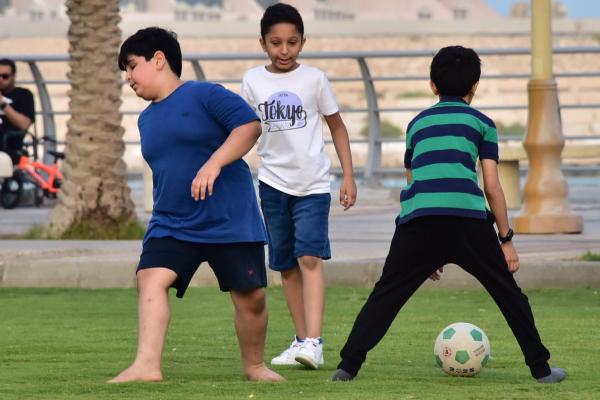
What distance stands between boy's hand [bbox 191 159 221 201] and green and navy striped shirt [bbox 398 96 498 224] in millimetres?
798

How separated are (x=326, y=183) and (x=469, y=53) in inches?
41.5

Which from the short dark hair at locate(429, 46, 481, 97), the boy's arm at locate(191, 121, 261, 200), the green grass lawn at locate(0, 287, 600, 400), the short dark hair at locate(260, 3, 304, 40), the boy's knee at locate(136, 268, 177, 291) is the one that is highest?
the short dark hair at locate(260, 3, 304, 40)

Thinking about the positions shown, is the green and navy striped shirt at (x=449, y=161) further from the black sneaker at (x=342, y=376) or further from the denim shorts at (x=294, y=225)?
the denim shorts at (x=294, y=225)

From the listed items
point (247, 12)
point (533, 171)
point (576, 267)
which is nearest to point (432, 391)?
point (576, 267)

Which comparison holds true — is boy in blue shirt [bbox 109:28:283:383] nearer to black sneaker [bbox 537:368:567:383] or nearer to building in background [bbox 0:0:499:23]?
black sneaker [bbox 537:368:567:383]

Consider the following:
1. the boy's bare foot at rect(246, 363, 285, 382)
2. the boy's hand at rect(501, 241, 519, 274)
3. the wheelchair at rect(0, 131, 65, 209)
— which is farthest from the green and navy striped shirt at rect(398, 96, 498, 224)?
the wheelchair at rect(0, 131, 65, 209)

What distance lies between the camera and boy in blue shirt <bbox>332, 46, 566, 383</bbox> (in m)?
6.75

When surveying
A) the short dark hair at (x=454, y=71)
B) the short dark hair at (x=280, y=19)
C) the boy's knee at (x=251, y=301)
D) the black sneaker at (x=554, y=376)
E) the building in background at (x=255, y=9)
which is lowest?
the building in background at (x=255, y=9)

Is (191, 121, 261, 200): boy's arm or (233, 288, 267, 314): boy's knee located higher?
(191, 121, 261, 200): boy's arm

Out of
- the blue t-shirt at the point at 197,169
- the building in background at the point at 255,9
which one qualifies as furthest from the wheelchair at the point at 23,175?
the building in background at the point at 255,9

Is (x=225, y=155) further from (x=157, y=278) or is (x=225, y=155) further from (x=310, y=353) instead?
(x=310, y=353)

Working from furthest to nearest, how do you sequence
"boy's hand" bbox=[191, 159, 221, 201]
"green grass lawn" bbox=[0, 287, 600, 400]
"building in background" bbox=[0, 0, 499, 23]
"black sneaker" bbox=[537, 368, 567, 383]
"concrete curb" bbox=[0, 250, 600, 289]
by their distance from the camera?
"building in background" bbox=[0, 0, 499, 23], "concrete curb" bbox=[0, 250, 600, 289], "black sneaker" bbox=[537, 368, 567, 383], "green grass lawn" bbox=[0, 287, 600, 400], "boy's hand" bbox=[191, 159, 221, 201]

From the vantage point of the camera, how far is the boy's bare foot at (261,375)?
6.96 meters

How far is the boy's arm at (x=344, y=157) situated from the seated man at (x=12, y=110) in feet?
36.9
